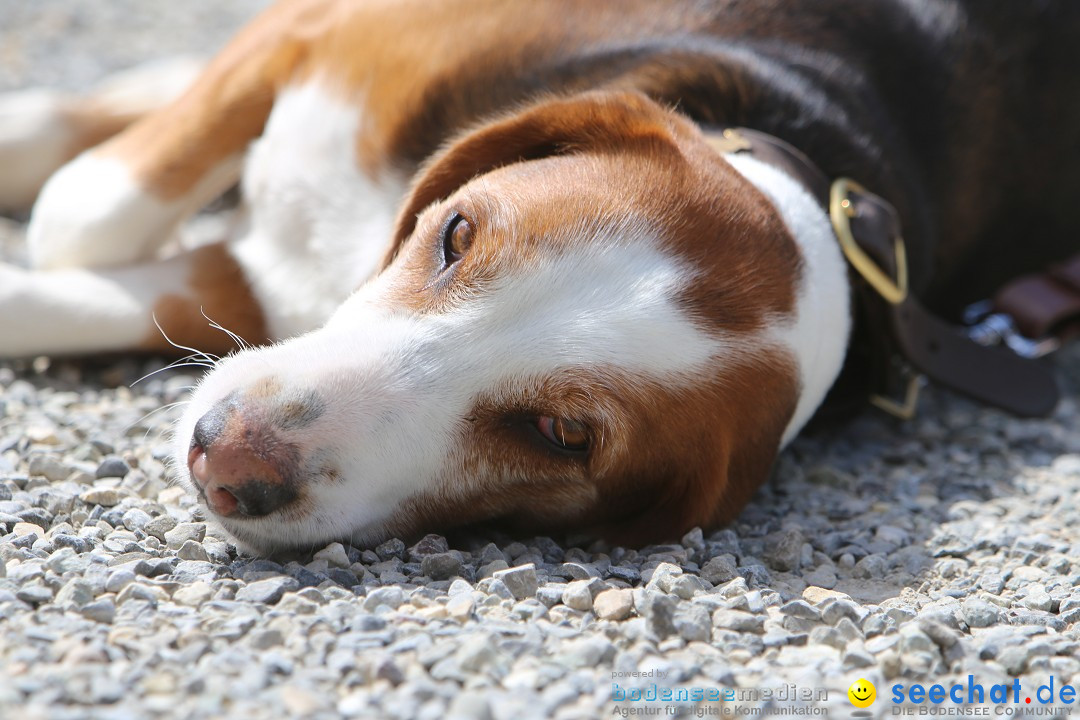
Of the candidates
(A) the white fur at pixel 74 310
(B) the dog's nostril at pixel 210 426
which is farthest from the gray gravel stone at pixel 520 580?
(A) the white fur at pixel 74 310

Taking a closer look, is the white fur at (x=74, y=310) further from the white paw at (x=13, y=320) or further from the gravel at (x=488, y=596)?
the gravel at (x=488, y=596)

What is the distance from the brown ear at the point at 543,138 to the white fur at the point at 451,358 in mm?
381

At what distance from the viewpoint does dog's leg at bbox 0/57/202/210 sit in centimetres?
490

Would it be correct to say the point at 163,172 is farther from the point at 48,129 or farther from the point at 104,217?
the point at 48,129

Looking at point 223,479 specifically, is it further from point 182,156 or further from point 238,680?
point 182,156

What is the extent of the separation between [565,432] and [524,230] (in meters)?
0.49

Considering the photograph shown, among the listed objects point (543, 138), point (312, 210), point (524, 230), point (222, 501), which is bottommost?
point (222, 501)

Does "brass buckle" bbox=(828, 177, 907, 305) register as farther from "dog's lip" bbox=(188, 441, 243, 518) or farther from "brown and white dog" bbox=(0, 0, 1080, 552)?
"dog's lip" bbox=(188, 441, 243, 518)

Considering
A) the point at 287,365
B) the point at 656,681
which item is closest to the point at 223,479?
the point at 287,365

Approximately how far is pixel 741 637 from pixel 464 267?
1.07 m

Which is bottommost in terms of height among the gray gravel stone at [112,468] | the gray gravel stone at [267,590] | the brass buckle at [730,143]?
the gray gravel stone at [112,468]

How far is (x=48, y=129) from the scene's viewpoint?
4938 mm

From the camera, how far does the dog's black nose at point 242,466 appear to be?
2463 mm

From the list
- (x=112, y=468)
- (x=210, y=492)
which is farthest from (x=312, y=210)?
(x=210, y=492)
